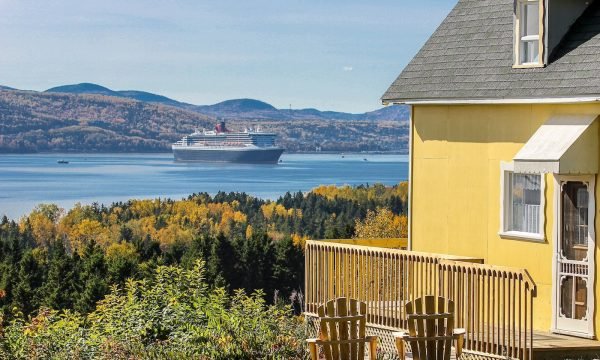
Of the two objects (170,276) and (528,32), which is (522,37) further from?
(170,276)

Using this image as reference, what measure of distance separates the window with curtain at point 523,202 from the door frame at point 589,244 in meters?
0.39

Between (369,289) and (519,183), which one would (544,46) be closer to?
(519,183)

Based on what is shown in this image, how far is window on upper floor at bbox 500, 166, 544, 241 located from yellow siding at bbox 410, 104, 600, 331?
4.6 inches

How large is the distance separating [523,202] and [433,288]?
6.36 feet

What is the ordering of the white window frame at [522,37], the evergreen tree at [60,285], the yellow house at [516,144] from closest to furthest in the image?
the yellow house at [516,144], the white window frame at [522,37], the evergreen tree at [60,285]

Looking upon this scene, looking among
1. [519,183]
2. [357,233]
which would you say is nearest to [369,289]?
[519,183]

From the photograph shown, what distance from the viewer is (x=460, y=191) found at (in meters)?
16.3

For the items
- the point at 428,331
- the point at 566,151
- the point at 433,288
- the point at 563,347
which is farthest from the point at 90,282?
the point at 428,331

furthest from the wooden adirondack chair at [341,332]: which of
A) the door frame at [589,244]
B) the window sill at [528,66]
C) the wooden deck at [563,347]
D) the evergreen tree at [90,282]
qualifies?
the evergreen tree at [90,282]

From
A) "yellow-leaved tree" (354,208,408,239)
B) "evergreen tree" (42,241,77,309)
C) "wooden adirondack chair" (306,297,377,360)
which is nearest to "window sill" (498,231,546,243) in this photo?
"wooden adirondack chair" (306,297,377,360)

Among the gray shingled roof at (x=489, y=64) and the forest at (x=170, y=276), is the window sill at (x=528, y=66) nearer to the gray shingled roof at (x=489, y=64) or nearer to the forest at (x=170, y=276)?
the gray shingled roof at (x=489, y=64)

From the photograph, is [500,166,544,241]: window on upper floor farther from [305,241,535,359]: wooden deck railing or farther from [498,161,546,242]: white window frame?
[305,241,535,359]: wooden deck railing

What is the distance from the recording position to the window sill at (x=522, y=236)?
14.9 metres

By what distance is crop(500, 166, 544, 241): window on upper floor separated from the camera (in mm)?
15031
